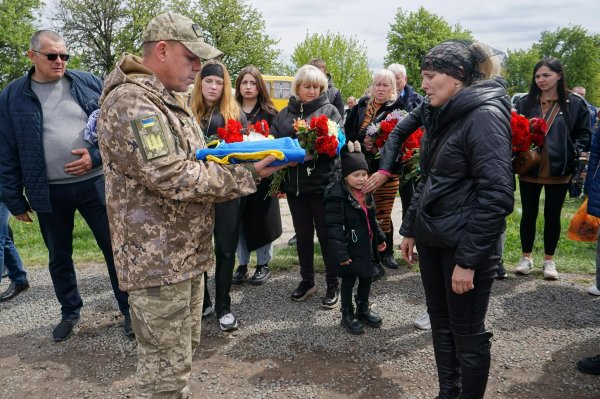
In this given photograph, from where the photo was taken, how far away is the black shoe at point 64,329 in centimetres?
408

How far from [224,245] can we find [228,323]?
26.9 inches

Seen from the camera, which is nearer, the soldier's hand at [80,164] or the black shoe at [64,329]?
the soldier's hand at [80,164]

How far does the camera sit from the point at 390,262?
5.55m

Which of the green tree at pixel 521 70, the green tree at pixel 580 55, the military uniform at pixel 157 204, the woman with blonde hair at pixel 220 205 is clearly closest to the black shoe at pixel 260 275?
the woman with blonde hair at pixel 220 205

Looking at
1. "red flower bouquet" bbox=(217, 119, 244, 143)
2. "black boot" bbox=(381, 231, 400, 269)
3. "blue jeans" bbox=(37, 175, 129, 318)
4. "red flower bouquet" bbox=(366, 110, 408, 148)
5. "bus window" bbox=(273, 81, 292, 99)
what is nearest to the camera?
"red flower bouquet" bbox=(217, 119, 244, 143)

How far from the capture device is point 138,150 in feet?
6.72

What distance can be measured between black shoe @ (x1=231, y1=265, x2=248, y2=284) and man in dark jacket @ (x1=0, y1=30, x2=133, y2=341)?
1.61m

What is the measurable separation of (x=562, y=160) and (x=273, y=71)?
32666 mm

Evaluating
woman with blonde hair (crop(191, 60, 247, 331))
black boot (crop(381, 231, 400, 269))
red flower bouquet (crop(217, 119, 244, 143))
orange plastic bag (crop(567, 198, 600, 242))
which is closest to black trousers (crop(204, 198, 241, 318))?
woman with blonde hair (crop(191, 60, 247, 331))

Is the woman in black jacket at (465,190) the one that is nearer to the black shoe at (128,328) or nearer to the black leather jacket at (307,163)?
the black leather jacket at (307,163)

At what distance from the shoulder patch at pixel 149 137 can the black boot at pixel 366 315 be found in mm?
2648

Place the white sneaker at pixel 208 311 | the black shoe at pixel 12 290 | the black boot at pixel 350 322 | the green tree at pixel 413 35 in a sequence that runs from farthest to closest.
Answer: the green tree at pixel 413 35, the black shoe at pixel 12 290, the white sneaker at pixel 208 311, the black boot at pixel 350 322

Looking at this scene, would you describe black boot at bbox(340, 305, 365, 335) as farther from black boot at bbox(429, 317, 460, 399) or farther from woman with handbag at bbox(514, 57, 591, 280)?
woman with handbag at bbox(514, 57, 591, 280)

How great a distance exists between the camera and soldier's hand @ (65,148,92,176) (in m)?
3.72
